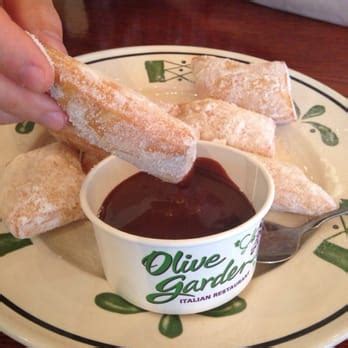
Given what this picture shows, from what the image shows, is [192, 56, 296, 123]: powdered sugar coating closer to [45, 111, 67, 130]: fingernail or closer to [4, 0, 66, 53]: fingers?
[4, 0, 66, 53]: fingers

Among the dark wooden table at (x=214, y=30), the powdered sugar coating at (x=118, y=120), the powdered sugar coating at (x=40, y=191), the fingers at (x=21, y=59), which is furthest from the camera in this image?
the dark wooden table at (x=214, y=30)

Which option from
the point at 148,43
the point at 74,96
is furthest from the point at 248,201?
the point at 148,43

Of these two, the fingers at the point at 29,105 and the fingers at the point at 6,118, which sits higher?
the fingers at the point at 29,105

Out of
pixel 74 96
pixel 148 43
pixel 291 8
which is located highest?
pixel 74 96

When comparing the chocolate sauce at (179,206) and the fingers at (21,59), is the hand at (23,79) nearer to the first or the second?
the fingers at (21,59)

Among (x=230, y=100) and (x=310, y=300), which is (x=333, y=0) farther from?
(x=310, y=300)

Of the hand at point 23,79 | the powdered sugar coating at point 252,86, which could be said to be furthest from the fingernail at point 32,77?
the powdered sugar coating at point 252,86
